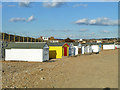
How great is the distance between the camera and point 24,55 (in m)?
26.2

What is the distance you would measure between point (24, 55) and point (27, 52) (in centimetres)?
76

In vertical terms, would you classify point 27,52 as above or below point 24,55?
above

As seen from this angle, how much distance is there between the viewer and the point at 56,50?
112ft

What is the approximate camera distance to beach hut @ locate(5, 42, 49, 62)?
2567 centimetres

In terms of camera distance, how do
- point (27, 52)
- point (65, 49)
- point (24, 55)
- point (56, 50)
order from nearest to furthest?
1. point (27, 52)
2. point (24, 55)
3. point (56, 50)
4. point (65, 49)

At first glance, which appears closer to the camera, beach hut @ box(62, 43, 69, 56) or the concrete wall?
the concrete wall

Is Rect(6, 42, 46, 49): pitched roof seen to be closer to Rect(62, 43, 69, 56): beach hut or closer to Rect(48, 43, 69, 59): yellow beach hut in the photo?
Rect(48, 43, 69, 59): yellow beach hut

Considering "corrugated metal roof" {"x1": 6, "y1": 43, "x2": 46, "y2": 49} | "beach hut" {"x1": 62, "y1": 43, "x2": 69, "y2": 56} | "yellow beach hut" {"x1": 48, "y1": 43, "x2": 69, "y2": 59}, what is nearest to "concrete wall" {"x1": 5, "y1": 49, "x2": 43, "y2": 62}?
"corrugated metal roof" {"x1": 6, "y1": 43, "x2": 46, "y2": 49}

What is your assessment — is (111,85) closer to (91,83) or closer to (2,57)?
(91,83)

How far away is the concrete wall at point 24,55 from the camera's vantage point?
84.3ft

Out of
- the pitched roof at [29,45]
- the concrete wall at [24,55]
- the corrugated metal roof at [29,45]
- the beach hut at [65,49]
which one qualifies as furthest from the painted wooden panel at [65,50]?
the concrete wall at [24,55]

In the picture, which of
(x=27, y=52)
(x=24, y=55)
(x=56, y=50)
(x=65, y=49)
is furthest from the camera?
(x=65, y=49)

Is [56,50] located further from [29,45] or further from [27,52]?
[27,52]

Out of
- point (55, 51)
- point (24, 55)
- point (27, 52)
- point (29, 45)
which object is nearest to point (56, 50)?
point (55, 51)
